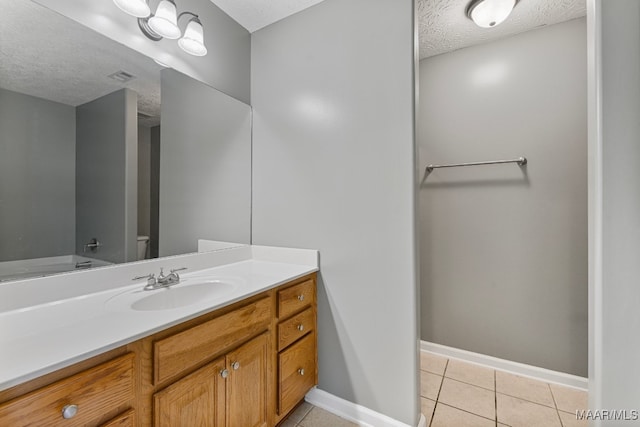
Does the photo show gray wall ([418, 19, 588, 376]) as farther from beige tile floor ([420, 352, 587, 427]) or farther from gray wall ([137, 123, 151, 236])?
gray wall ([137, 123, 151, 236])

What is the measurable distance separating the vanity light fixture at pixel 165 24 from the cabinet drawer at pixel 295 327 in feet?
5.03

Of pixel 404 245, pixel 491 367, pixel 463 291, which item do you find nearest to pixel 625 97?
pixel 404 245

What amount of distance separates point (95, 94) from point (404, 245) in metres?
1.59

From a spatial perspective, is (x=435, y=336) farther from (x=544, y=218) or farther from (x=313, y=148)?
(x=313, y=148)

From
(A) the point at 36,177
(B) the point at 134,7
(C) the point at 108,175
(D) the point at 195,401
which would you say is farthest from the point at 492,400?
(B) the point at 134,7

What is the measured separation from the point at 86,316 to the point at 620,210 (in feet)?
6.42

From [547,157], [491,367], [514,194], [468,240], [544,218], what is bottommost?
[491,367]

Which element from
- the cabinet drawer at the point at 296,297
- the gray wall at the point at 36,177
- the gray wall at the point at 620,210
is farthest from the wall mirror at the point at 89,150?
the gray wall at the point at 620,210

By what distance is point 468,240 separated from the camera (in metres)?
2.04

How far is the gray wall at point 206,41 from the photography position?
44.3 inches

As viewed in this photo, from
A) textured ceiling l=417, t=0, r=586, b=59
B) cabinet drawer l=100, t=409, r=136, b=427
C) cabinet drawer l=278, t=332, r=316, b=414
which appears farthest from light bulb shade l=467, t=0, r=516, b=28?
cabinet drawer l=100, t=409, r=136, b=427

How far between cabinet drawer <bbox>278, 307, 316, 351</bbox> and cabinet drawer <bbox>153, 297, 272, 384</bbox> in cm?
13

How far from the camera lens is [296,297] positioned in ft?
4.67

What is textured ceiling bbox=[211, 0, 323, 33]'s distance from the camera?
5.33 ft
